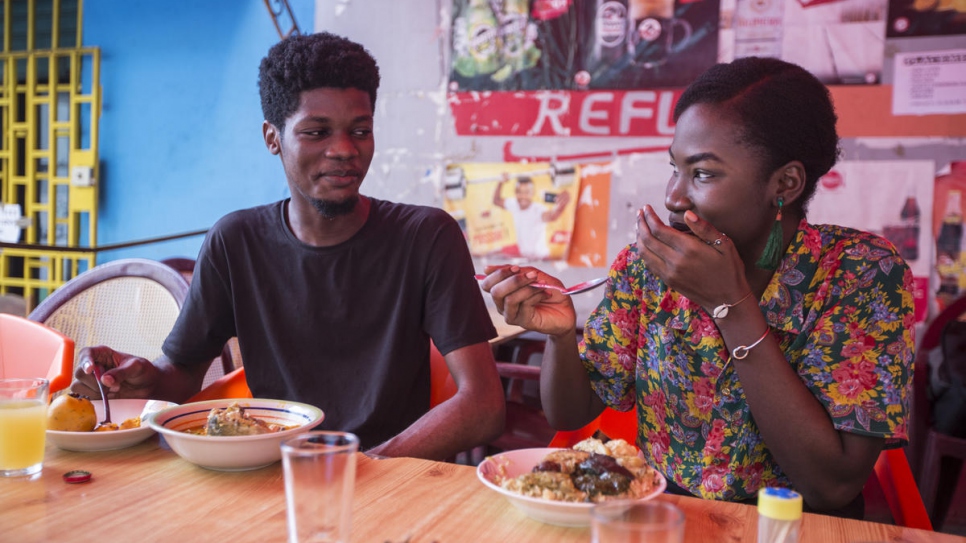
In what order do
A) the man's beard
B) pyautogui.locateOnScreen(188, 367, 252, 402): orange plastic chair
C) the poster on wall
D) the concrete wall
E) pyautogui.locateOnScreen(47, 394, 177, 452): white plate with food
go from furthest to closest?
the concrete wall < the poster on wall < pyautogui.locateOnScreen(188, 367, 252, 402): orange plastic chair < the man's beard < pyautogui.locateOnScreen(47, 394, 177, 452): white plate with food

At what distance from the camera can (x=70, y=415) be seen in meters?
1.37

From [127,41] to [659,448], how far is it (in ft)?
16.0

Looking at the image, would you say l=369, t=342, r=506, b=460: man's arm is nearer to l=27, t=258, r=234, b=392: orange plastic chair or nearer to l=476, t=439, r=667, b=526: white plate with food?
l=476, t=439, r=667, b=526: white plate with food

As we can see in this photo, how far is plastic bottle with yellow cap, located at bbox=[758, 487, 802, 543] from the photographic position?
0.87m

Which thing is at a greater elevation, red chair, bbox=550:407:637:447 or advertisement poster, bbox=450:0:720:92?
advertisement poster, bbox=450:0:720:92

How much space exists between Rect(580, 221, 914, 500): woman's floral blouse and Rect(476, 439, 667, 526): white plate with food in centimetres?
41

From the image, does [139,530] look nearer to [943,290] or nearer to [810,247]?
[810,247]

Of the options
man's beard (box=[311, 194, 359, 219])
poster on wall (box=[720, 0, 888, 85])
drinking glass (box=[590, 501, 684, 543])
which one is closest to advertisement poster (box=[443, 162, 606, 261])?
poster on wall (box=[720, 0, 888, 85])

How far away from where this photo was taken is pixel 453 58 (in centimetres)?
394

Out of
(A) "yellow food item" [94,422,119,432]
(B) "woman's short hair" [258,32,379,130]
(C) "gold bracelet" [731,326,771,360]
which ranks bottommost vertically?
(A) "yellow food item" [94,422,119,432]

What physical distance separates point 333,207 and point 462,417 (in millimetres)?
630

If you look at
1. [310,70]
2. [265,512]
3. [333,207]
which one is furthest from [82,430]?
[310,70]

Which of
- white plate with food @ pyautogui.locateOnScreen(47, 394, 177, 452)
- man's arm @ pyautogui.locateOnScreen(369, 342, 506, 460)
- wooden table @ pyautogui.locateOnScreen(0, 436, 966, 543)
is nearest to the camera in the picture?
wooden table @ pyautogui.locateOnScreen(0, 436, 966, 543)

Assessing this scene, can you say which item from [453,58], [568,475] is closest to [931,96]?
[453,58]
